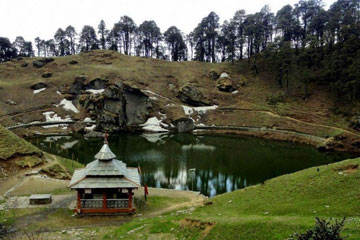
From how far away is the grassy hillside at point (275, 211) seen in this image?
13367 millimetres

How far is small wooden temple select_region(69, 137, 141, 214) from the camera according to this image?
22.1 m

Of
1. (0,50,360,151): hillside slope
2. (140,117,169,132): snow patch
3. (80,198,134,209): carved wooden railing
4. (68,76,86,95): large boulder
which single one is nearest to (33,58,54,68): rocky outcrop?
(0,50,360,151): hillside slope

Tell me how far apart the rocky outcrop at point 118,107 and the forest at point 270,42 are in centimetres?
3895

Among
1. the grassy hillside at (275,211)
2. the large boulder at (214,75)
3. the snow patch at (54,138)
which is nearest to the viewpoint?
the grassy hillside at (275,211)

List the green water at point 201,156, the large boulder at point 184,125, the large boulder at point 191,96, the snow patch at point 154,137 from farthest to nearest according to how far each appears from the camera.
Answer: the large boulder at point 191,96, the large boulder at point 184,125, the snow patch at point 154,137, the green water at point 201,156

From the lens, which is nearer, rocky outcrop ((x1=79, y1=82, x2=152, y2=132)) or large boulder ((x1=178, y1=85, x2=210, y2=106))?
rocky outcrop ((x1=79, y1=82, x2=152, y2=132))

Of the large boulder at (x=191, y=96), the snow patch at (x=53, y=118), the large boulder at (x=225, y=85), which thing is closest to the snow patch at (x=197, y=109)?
the large boulder at (x=191, y=96)

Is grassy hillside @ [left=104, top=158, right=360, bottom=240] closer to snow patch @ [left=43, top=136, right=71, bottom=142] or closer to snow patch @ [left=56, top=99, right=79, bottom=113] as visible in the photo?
snow patch @ [left=43, top=136, right=71, bottom=142]

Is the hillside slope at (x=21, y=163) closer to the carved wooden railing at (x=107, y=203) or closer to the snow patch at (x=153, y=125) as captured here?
the carved wooden railing at (x=107, y=203)

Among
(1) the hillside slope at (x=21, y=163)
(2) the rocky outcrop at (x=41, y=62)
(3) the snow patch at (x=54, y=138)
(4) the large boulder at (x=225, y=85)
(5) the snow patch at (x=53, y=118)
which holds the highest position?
(2) the rocky outcrop at (x=41, y=62)

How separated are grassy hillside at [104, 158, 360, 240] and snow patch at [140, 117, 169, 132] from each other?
51.2m

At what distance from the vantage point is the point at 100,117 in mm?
73938

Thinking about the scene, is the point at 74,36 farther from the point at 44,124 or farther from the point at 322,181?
the point at 322,181

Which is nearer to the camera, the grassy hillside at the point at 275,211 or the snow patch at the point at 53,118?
the grassy hillside at the point at 275,211
